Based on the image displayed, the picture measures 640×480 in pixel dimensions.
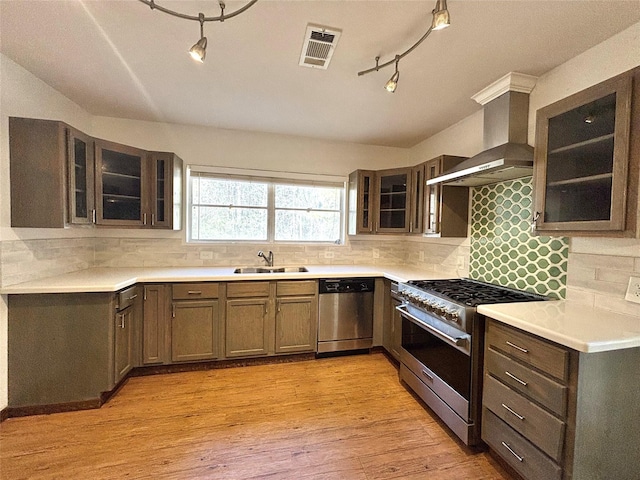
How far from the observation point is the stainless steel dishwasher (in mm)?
3125

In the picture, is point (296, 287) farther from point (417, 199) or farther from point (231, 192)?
point (417, 199)

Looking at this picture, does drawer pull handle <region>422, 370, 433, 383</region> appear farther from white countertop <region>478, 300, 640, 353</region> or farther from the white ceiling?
the white ceiling

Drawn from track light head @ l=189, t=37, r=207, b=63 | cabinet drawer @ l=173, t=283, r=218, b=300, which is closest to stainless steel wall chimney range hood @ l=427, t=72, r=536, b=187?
track light head @ l=189, t=37, r=207, b=63

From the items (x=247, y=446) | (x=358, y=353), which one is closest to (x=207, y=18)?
(x=247, y=446)

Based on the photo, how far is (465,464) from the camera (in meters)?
1.77

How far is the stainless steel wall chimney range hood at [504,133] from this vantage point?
6.62 ft

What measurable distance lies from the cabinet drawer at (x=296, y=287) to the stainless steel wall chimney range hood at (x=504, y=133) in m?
1.70

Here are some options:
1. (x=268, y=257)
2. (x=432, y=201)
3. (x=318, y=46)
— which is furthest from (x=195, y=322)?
(x=432, y=201)

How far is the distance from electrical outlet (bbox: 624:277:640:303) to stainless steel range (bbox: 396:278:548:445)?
0.48m

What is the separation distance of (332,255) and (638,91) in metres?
2.97

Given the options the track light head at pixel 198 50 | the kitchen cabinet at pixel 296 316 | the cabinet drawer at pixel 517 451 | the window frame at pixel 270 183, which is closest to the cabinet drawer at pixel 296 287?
the kitchen cabinet at pixel 296 316

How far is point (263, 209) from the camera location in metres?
3.64

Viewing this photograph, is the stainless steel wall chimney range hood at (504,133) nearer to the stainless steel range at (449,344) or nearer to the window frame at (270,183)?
the stainless steel range at (449,344)

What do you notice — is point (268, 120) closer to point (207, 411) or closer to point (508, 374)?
point (207, 411)
